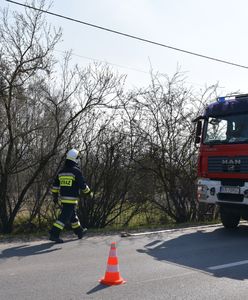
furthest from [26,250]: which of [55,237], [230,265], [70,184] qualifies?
[230,265]

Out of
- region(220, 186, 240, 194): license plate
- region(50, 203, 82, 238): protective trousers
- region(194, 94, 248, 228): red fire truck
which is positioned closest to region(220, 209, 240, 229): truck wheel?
region(194, 94, 248, 228): red fire truck

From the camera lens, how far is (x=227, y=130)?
10602 millimetres

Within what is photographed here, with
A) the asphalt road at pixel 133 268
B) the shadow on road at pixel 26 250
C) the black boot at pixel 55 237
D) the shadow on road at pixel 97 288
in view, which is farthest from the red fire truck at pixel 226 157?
the shadow on road at pixel 97 288

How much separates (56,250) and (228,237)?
4019 mm

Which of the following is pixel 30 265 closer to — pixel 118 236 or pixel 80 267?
pixel 80 267

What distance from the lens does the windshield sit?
10234 millimetres

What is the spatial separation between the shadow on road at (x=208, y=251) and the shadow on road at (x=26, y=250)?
167 cm

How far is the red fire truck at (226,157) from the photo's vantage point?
33.0 feet

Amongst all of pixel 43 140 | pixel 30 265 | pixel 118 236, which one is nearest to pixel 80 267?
pixel 30 265

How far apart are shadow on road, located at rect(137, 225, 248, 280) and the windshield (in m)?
2.19

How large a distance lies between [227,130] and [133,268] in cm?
510

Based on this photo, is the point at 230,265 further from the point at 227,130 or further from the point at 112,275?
the point at 227,130

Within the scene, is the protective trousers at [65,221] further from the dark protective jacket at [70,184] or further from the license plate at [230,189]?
the license plate at [230,189]

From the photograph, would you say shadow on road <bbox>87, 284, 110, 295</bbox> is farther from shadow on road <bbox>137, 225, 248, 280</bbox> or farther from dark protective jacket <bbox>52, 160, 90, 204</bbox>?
dark protective jacket <bbox>52, 160, 90, 204</bbox>
